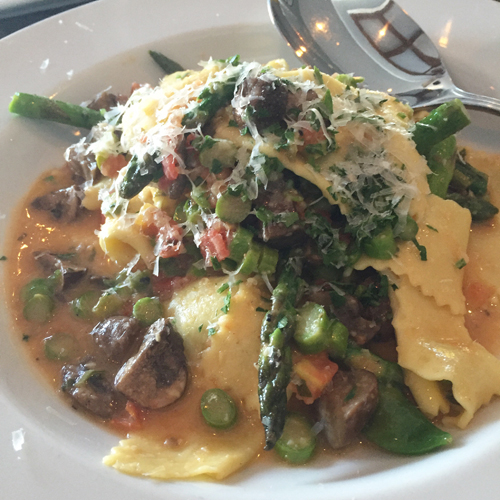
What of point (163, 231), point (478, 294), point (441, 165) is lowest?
point (478, 294)

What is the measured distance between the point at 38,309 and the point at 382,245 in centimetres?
298

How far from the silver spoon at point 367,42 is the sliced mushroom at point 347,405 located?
3167mm

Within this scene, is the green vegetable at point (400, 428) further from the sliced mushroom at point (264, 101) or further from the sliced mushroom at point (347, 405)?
the sliced mushroom at point (264, 101)

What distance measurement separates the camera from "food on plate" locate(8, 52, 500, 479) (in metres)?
3.28

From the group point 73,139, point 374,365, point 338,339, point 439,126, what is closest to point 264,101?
point 439,126

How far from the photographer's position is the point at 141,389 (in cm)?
347

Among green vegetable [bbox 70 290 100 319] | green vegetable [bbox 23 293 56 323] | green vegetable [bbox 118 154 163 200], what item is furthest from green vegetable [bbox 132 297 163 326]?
green vegetable [bbox 118 154 163 200]

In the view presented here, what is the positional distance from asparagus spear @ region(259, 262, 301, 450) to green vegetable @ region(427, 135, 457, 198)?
1.61 meters

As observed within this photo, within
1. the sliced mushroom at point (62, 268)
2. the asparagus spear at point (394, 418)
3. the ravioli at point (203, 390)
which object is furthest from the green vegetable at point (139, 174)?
the asparagus spear at point (394, 418)

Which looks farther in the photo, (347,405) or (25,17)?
(25,17)

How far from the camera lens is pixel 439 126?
406 centimetres

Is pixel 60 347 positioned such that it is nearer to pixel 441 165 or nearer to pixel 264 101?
pixel 264 101

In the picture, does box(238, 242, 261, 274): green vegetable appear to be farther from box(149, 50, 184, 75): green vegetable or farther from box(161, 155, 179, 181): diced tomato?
box(149, 50, 184, 75): green vegetable

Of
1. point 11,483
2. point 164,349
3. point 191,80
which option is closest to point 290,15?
point 191,80
